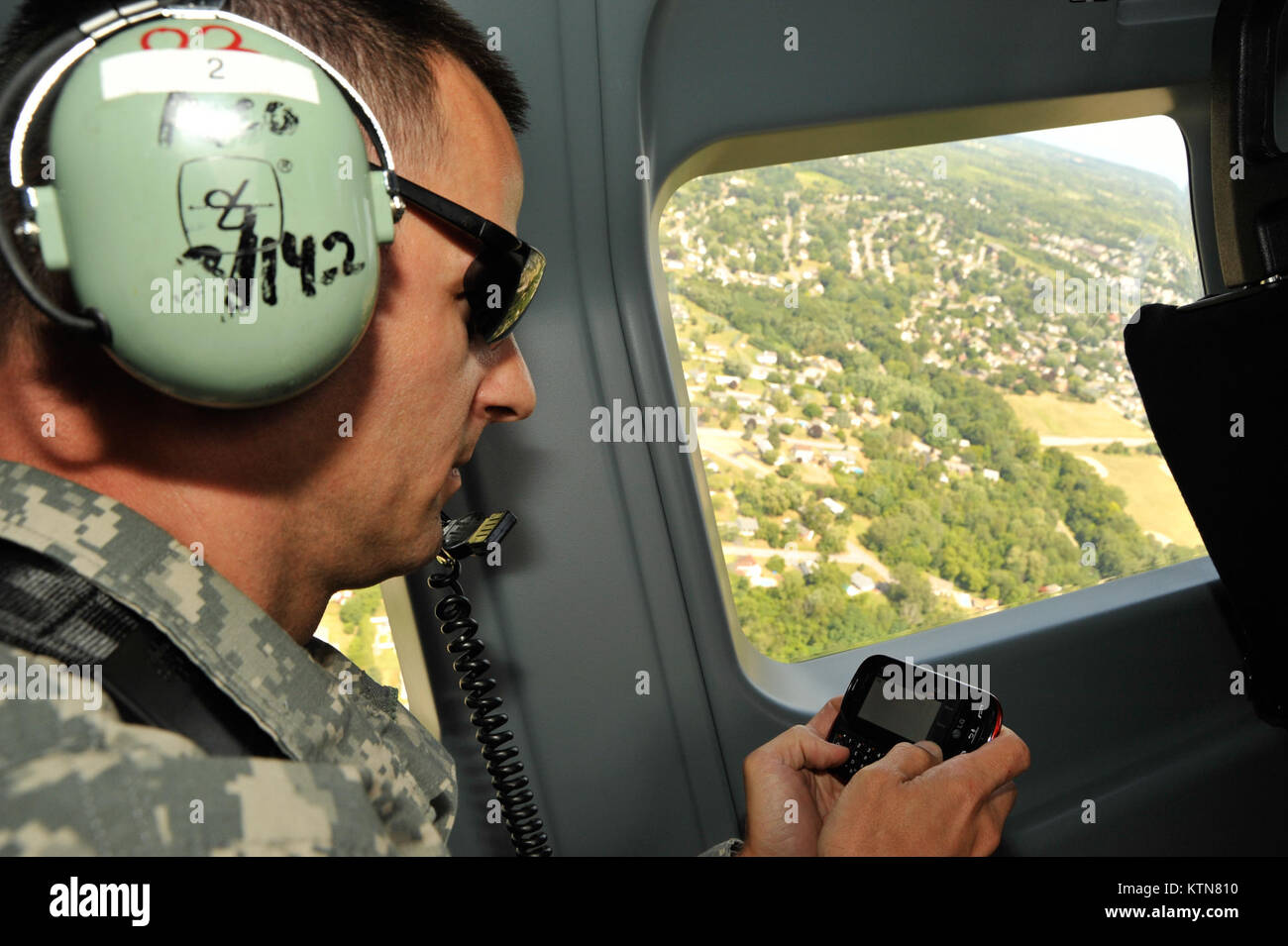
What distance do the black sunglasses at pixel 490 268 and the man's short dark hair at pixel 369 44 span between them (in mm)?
55

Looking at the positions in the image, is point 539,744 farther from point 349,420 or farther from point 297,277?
point 297,277

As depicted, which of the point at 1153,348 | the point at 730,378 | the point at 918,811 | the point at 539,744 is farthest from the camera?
the point at 730,378

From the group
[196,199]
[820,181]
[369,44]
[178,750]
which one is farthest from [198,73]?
[820,181]

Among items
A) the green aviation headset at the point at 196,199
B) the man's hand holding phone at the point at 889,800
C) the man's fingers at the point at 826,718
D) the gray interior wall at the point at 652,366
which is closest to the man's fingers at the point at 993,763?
the man's hand holding phone at the point at 889,800

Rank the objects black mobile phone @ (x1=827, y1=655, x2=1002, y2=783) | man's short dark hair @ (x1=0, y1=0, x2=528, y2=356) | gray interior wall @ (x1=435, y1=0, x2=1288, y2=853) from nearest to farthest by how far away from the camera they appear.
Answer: man's short dark hair @ (x1=0, y1=0, x2=528, y2=356)
black mobile phone @ (x1=827, y1=655, x2=1002, y2=783)
gray interior wall @ (x1=435, y1=0, x2=1288, y2=853)

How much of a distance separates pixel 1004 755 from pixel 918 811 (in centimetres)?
16

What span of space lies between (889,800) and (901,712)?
0.31 metres

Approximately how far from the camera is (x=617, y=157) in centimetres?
149

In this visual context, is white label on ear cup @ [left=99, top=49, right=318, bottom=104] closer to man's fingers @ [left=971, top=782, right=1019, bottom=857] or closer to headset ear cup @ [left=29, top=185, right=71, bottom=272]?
headset ear cup @ [left=29, top=185, right=71, bottom=272]

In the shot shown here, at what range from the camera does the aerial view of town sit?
5.75ft

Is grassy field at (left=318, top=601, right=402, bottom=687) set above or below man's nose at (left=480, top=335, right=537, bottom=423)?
below

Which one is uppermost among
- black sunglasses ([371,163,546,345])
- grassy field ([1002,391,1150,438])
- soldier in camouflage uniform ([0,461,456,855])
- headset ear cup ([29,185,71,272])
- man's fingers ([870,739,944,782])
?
headset ear cup ([29,185,71,272])

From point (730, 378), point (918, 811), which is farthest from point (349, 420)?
point (730, 378)

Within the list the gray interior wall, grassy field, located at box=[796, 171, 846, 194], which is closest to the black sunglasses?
the gray interior wall
